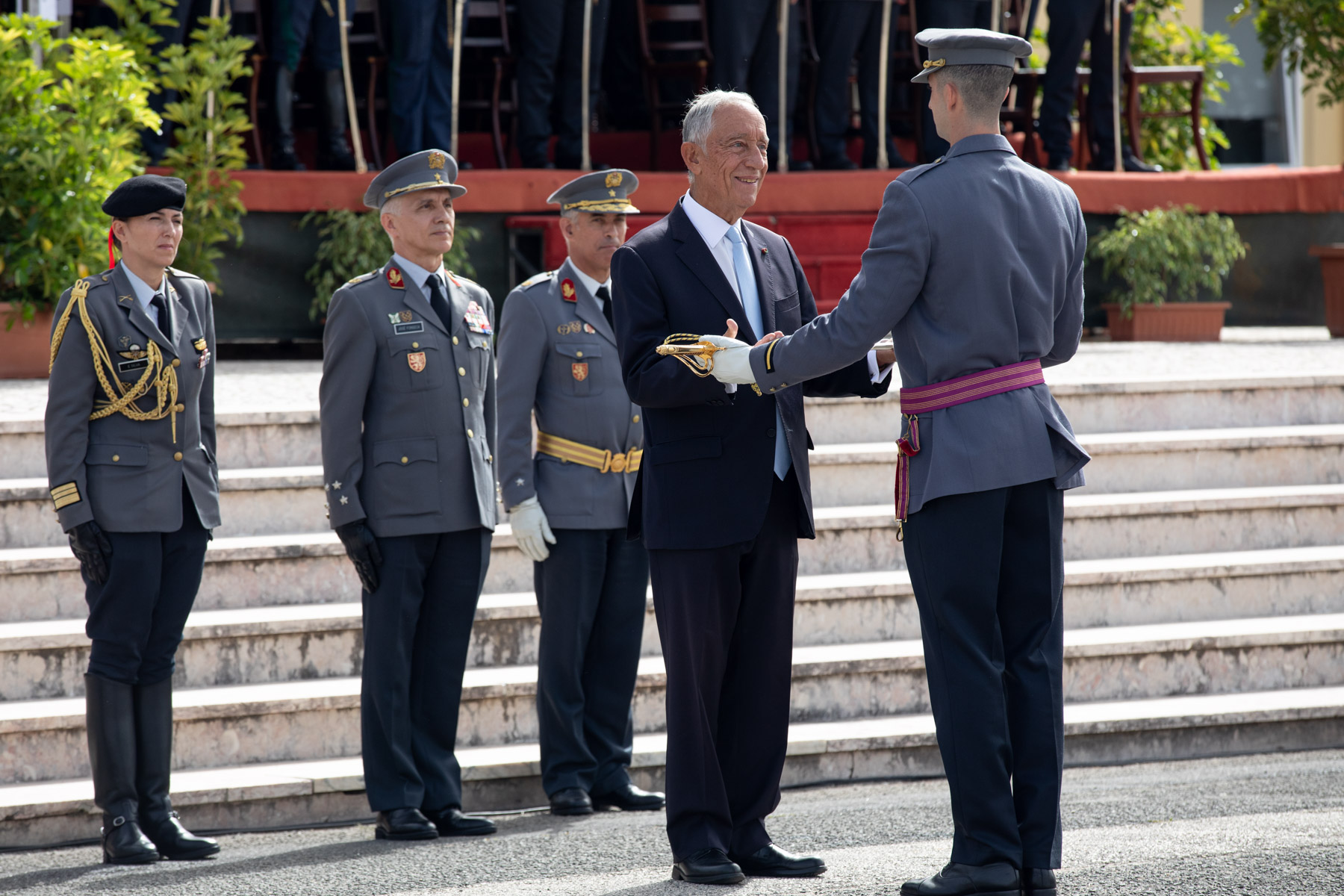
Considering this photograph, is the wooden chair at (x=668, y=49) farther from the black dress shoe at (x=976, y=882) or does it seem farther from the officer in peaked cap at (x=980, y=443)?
the black dress shoe at (x=976, y=882)

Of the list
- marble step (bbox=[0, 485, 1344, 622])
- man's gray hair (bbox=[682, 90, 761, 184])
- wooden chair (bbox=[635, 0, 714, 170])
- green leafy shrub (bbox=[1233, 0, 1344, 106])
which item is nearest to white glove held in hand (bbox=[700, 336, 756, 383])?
man's gray hair (bbox=[682, 90, 761, 184])

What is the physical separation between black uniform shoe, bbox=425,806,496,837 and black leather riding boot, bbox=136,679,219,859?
1.89ft

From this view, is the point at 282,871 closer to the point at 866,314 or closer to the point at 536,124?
the point at 866,314

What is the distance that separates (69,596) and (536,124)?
4.63 metres

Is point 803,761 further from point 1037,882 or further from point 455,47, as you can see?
point 455,47

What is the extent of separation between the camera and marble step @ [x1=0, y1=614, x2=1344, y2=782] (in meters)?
4.44

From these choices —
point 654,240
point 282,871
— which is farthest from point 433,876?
point 654,240

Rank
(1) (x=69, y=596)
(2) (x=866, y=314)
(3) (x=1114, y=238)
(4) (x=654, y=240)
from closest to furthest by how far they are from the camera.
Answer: (2) (x=866, y=314) → (4) (x=654, y=240) → (1) (x=69, y=596) → (3) (x=1114, y=238)

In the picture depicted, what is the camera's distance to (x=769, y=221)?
8.37 metres

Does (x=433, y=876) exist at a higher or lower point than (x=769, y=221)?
lower

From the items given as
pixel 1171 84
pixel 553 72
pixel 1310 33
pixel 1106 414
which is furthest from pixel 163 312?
pixel 1310 33

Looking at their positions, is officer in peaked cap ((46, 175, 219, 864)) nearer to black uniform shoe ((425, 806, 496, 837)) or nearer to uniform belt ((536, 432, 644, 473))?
black uniform shoe ((425, 806, 496, 837))

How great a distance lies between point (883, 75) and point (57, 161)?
4.63 metres

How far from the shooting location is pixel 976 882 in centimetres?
292
